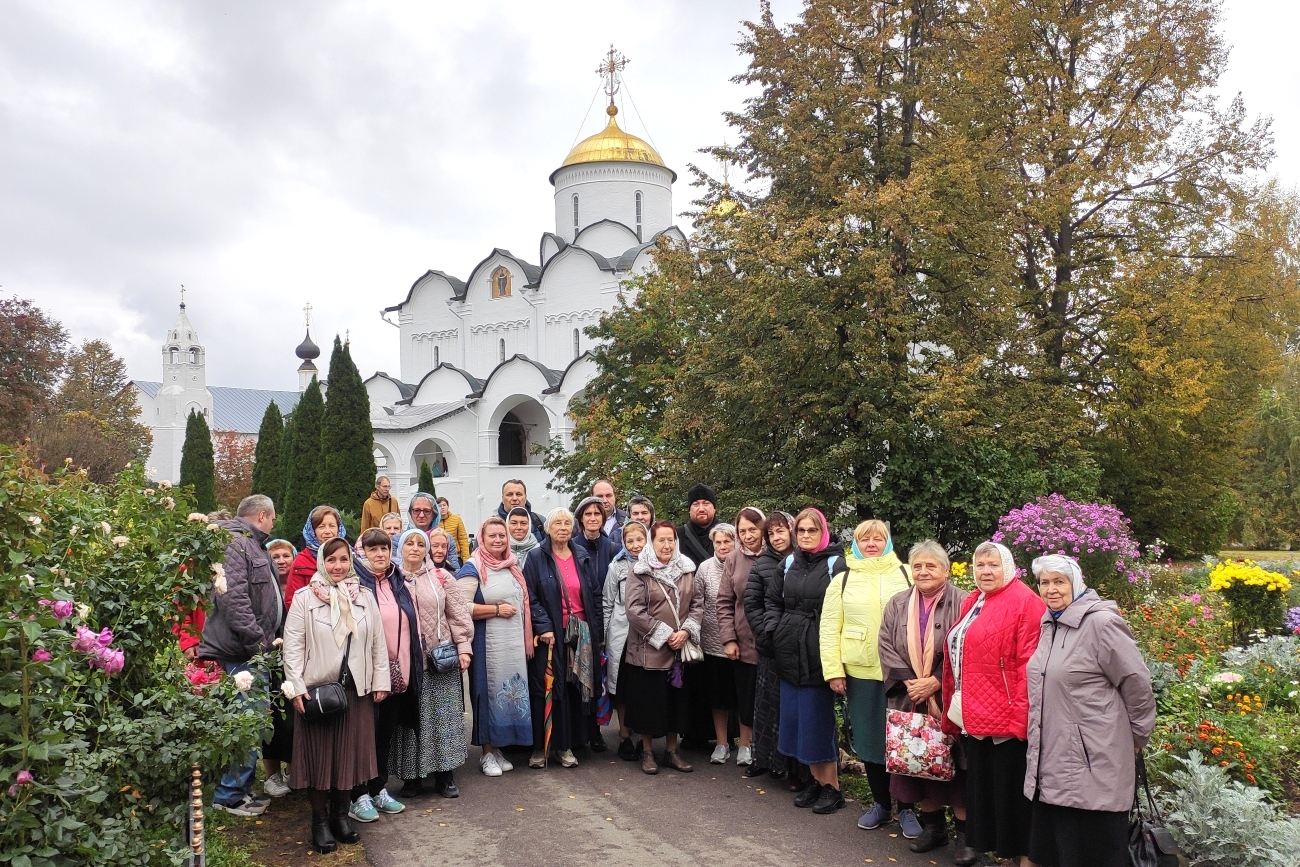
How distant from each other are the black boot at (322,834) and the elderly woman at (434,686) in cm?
76

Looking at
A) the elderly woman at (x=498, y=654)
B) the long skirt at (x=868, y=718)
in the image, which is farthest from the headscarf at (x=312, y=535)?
the long skirt at (x=868, y=718)

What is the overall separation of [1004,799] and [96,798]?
3.78 m

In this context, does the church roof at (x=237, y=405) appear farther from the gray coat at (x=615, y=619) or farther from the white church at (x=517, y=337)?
the gray coat at (x=615, y=619)

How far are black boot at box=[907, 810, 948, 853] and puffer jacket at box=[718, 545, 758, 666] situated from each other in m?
1.56

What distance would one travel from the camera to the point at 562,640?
6.42 m

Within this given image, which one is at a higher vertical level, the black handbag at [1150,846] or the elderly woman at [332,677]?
the elderly woman at [332,677]

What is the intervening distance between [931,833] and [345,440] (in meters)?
20.6

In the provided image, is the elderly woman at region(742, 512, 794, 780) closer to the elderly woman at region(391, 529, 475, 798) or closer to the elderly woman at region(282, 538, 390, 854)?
the elderly woman at region(391, 529, 475, 798)

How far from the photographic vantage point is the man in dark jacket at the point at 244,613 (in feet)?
17.0

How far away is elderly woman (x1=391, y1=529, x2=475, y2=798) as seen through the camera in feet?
18.9

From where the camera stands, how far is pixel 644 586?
6.32 m

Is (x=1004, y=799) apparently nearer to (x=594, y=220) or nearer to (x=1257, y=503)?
(x=1257, y=503)

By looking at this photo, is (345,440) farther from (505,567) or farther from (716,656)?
(716,656)

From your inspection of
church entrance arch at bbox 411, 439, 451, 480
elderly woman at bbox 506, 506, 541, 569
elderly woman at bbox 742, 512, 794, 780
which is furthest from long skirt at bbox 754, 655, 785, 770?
church entrance arch at bbox 411, 439, 451, 480
